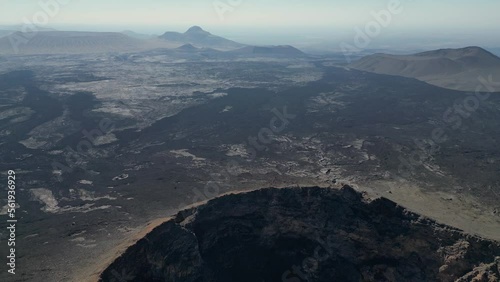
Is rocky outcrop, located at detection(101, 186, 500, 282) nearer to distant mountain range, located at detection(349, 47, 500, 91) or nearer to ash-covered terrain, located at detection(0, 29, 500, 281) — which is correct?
ash-covered terrain, located at detection(0, 29, 500, 281)

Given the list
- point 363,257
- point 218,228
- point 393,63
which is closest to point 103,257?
point 218,228

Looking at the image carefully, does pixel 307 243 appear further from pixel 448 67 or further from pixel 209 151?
pixel 448 67

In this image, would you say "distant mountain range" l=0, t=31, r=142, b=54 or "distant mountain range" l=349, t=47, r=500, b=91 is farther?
"distant mountain range" l=0, t=31, r=142, b=54

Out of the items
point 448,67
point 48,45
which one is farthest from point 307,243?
point 48,45

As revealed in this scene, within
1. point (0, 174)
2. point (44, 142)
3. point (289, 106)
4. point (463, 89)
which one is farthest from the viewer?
point (463, 89)

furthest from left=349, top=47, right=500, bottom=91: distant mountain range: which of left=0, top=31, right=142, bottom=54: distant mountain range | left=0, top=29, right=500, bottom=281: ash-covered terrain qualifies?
left=0, top=31, right=142, bottom=54: distant mountain range

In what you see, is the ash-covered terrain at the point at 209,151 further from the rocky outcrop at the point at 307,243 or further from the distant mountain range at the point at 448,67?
the distant mountain range at the point at 448,67

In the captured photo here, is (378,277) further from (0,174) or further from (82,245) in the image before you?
(0,174)
